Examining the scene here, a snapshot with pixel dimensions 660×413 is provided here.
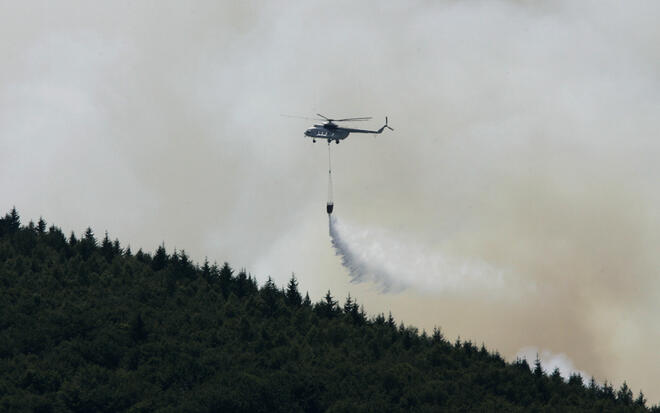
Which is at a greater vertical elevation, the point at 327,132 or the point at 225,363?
the point at 327,132

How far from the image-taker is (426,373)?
6964 inches

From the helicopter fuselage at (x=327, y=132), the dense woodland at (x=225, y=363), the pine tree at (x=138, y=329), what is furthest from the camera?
the pine tree at (x=138, y=329)

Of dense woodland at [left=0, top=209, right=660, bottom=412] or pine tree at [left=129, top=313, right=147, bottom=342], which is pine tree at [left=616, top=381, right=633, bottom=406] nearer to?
dense woodland at [left=0, top=209, right=660, bottom=412]

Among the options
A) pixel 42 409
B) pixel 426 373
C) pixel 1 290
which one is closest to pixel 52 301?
pixel 1 290

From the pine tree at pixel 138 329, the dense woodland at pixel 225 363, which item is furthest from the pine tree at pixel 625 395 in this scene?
the pine tree at pixel 138 329

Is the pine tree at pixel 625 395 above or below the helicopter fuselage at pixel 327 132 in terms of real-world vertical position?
below

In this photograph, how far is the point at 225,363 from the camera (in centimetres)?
16962

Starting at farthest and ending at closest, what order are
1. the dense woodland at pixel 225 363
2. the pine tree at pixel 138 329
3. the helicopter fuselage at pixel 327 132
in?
the pine tree at pixel 138 329 → the helicopter fuselage at pixel 327 132 → the dense woodland at pixel 225 363

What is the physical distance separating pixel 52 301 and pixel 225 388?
40072mm

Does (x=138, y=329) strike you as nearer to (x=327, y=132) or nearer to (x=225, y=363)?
(x=225, y=363)

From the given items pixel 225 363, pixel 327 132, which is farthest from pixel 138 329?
pixel 327 132

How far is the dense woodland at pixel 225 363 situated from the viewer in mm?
A: 156375

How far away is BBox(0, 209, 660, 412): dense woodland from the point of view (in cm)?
15638

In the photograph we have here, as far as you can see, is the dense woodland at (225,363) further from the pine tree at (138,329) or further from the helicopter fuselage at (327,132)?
the helicopter fuselage at (327,132)
